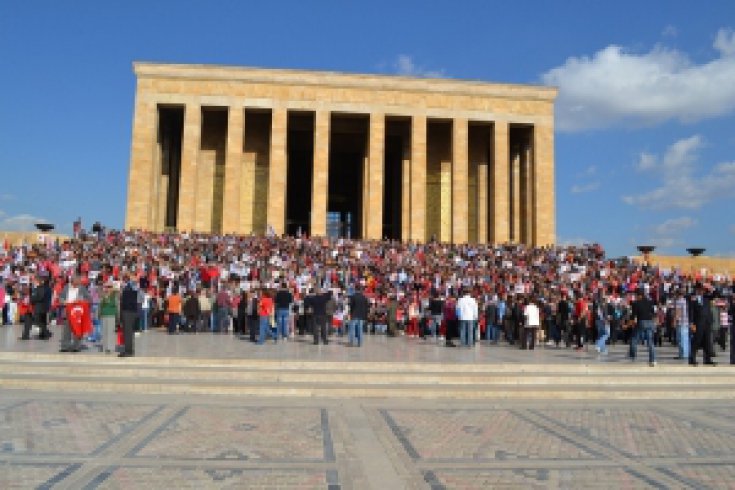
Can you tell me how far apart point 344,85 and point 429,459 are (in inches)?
1219

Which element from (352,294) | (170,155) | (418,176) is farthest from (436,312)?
(170,155)

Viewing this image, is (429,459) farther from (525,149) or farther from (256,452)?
(525,149)

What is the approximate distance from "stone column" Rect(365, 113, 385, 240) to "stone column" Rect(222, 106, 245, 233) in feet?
26.3

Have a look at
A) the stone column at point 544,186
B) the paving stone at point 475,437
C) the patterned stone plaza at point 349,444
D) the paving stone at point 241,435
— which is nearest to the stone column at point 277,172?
the stone column at point 544,186

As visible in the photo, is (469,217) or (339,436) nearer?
(339,436)

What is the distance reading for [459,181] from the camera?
34.5m

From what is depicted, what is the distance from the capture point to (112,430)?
5.96 metres

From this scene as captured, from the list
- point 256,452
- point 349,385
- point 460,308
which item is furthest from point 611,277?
point 256,452

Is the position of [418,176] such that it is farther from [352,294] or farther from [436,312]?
[436,312]

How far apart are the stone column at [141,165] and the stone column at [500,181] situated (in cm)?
2123

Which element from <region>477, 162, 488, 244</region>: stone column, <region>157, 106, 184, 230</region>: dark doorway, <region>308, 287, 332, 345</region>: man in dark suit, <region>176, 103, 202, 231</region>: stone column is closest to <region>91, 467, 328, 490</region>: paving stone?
<region>308, 287, 332, 345</region>: man in dark suit

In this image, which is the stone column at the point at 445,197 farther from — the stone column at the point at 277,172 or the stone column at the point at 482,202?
the stone column at the point at 277,172

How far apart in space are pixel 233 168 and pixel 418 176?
11412mm

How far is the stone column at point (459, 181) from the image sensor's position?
113 feet
